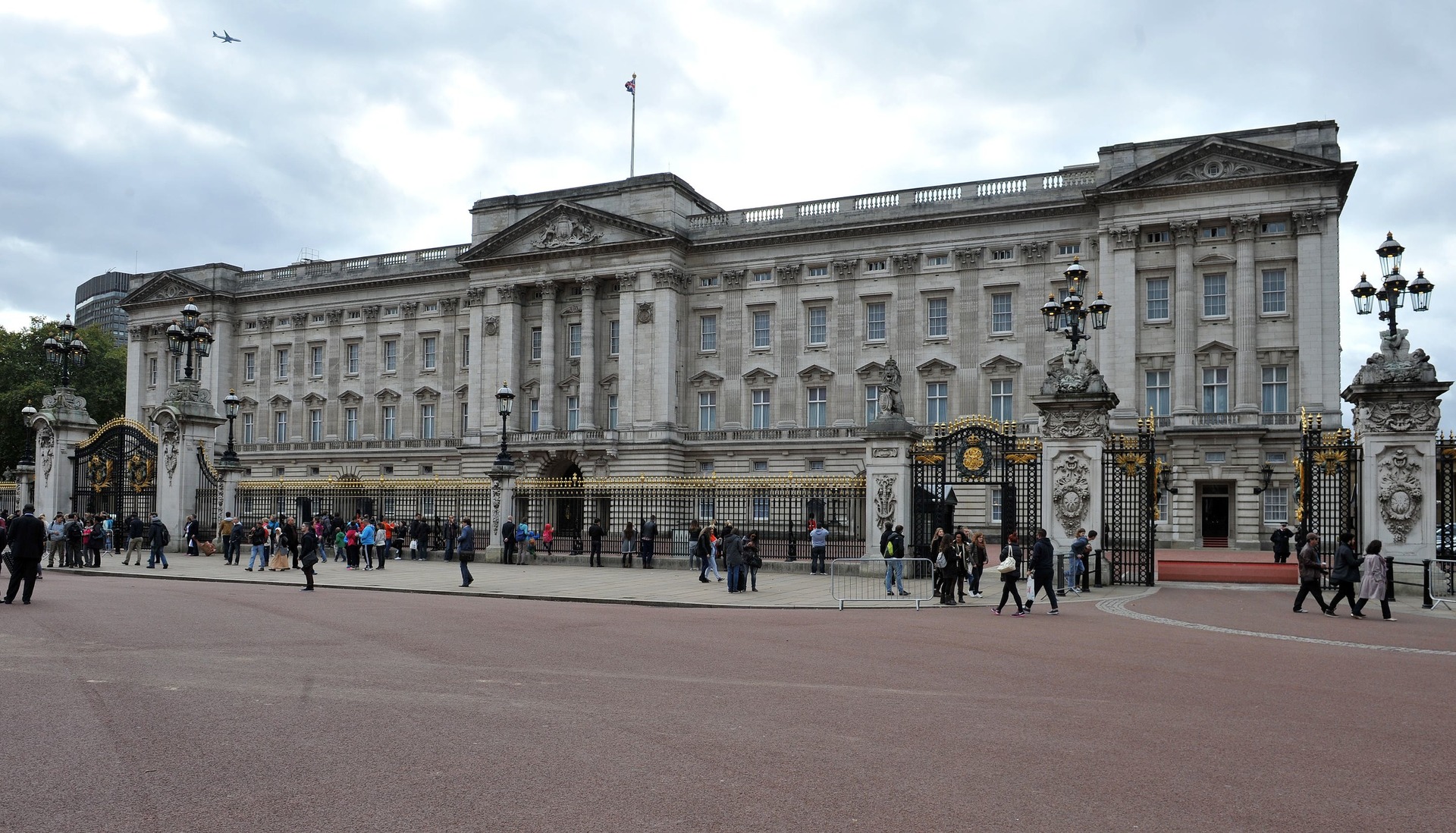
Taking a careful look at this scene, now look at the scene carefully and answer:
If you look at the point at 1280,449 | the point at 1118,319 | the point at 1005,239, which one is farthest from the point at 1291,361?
the point at 1005,239

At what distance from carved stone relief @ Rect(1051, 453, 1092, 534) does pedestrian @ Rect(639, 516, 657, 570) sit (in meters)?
11.8

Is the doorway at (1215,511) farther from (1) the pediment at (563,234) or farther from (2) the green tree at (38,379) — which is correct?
(2) the green tree at (38,379)

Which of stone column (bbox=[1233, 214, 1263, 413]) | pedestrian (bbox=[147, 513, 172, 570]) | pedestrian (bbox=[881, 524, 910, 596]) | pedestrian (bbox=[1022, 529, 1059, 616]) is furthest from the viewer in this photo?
stone column (bbox=[1233, 214, 1263, 413])

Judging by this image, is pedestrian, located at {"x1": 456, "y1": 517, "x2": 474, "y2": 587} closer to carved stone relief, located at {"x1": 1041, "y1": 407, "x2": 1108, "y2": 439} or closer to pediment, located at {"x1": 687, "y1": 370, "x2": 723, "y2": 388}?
carved stone relief, located at {"x1": 1041, "y1": 407, "x2": 1108, "y2": 439}

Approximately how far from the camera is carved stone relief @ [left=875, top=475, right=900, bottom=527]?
84.3 ft

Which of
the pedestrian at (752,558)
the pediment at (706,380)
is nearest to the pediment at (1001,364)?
the pediment at (706,380)

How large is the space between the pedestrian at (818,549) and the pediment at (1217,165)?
28847mm

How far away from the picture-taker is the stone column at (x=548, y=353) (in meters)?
61.8

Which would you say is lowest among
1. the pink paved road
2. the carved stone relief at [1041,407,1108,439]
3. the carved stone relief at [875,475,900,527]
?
the pink paved road

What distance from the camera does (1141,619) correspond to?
17.0 meters

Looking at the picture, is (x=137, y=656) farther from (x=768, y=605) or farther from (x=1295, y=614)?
(x=1295, y=614)

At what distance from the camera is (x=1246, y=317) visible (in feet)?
156

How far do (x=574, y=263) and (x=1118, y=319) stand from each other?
29411 mm

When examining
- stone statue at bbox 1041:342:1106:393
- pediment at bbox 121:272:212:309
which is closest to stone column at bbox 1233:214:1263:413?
stone statue at bbox 1041:342:1106:393
